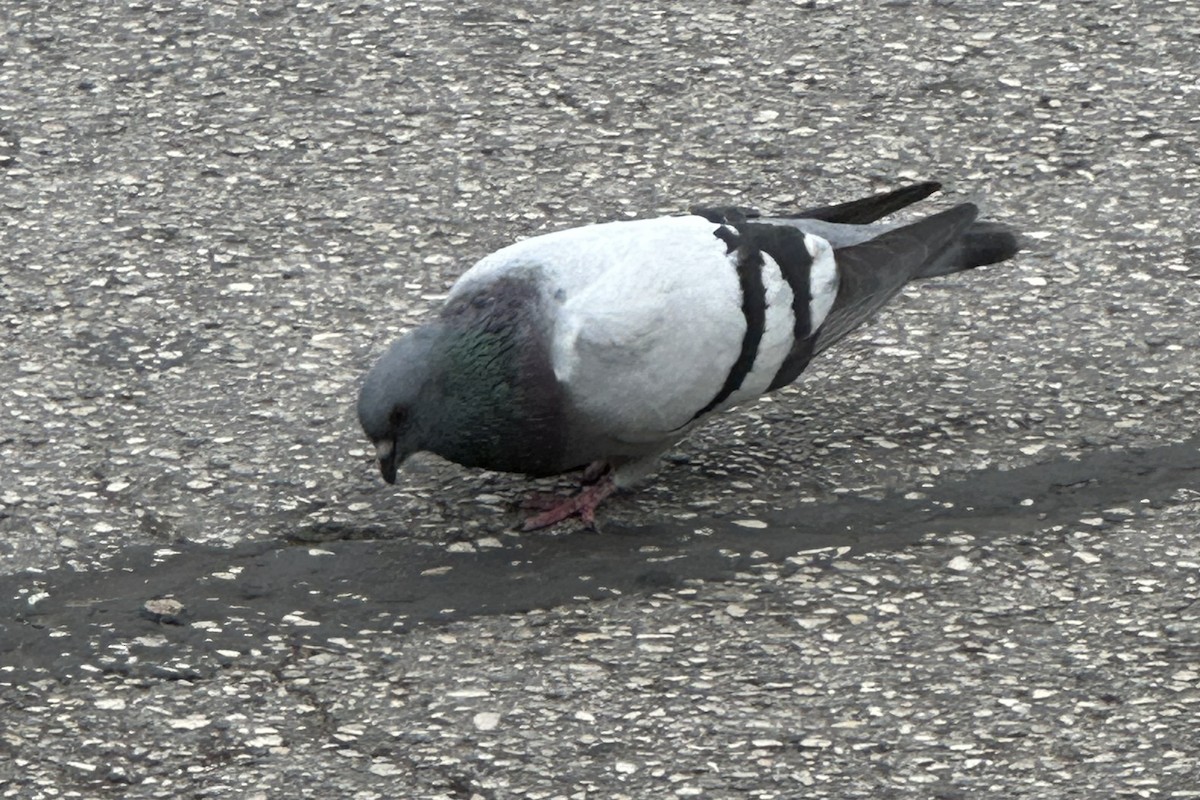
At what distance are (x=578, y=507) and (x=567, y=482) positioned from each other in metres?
0.17

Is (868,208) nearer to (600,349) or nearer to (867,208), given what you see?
(867,208)

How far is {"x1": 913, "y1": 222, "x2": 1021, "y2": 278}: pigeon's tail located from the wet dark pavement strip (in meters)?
0.46

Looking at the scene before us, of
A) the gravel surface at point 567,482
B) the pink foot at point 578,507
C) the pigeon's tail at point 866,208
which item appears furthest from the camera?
the pigeon's tail at point 866,208

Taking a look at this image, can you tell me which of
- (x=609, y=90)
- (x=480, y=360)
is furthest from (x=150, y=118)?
(x=480, y=360)

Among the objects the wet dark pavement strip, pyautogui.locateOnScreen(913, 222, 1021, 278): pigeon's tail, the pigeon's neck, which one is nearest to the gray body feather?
the pigeon's neck

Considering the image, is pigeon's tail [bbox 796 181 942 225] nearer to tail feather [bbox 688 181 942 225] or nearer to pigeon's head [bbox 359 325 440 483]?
tail feather [bbox 688 181 942 225]

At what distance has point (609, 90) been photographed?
5.20 meters

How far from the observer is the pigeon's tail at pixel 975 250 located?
406 centimetres

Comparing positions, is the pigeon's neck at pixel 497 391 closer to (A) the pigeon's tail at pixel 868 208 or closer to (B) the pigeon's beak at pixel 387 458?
(B) the pigeon's beak at pixel 387 458

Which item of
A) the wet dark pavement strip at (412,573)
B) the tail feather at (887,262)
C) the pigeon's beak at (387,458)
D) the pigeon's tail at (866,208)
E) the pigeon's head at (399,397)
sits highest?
the pigeon's tail at (866,208)

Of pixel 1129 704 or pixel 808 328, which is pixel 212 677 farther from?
pixel 1129 704

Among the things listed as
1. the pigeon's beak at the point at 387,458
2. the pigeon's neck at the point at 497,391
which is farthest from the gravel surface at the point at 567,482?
the pigeon's neck at the point at 497,391

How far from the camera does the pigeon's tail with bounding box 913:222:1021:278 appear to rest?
4059mm

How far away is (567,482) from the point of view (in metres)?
3.92
